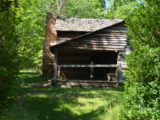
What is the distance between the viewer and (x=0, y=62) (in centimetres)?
695

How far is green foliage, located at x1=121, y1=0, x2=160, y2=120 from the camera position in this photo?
16.9 feet

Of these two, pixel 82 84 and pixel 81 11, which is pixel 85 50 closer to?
pixel 82 84

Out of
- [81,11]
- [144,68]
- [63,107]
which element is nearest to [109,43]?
[63,107]

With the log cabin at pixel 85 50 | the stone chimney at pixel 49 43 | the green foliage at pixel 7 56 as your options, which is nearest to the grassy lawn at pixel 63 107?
the green foliage at pixel 7 56

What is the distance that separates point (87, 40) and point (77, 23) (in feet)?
22.7

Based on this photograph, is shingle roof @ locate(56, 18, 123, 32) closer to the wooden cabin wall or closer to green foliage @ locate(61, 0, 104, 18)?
the wooden cabin wall

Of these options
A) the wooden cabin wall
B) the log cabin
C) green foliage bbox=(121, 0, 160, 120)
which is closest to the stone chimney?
the log cabin

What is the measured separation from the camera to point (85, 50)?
16.0 metres

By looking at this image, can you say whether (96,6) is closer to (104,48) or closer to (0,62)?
(104,48)

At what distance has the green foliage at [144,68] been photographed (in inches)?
202

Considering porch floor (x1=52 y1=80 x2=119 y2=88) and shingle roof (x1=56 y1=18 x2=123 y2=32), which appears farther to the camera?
shingle roof (x1=56 y1=18 x2=123 y2=32)

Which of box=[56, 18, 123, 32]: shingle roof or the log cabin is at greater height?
box=[56, 18, 123, 32]: shingle roof

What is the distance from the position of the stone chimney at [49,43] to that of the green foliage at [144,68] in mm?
16822

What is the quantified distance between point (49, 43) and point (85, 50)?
26.7 ft
